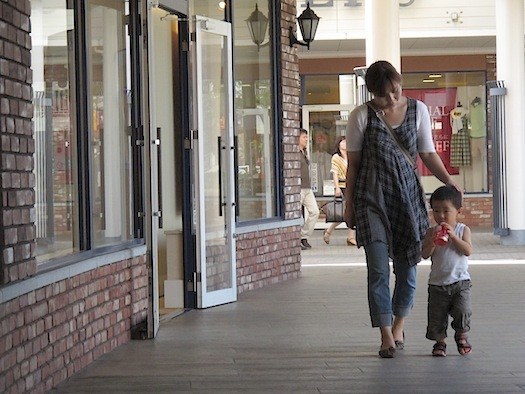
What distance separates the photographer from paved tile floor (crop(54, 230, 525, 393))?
6.37m

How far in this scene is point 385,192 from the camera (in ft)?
23.5

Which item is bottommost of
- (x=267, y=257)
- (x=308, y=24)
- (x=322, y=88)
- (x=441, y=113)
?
(x=267, y=257)

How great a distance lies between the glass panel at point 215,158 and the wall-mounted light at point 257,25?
4.29ft

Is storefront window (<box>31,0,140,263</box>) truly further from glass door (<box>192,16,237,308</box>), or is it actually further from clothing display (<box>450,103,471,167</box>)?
clothing display (<box>450,103,471,167</box>)

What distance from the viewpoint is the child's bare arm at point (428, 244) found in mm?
7125

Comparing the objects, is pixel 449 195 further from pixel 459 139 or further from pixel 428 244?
pixel 459 139

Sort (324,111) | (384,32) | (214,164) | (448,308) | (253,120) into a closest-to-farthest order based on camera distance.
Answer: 1. (448,308)
2. (214,164)
3. (253,120)
4. (384,32)
5. (324,111)

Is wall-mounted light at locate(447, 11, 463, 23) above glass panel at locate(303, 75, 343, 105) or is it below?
above

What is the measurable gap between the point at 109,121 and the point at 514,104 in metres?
10.2

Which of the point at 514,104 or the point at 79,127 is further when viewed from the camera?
the point at 514,104

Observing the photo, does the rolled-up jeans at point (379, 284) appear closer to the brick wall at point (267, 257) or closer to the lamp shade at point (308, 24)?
the brick wall at point (267, 257)

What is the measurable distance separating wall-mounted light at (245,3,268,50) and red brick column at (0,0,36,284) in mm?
5840

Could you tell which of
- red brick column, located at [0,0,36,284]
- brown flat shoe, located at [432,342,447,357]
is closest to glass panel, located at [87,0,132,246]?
red brick column, located at [0,0,36,284]

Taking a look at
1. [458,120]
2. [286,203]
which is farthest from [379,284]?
[458,120]
